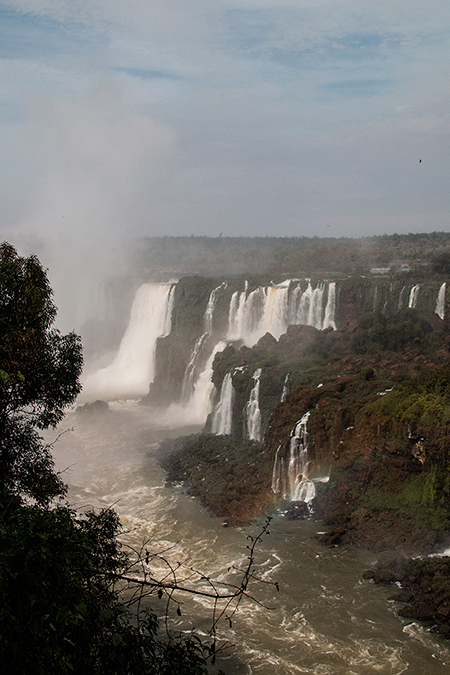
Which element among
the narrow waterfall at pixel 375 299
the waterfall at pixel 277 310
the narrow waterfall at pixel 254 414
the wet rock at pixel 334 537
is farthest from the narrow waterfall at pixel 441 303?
the wet rock at pixel 334 537

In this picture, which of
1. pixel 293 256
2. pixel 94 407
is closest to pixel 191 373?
pixel 94 407

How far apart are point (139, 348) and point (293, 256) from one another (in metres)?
26.1

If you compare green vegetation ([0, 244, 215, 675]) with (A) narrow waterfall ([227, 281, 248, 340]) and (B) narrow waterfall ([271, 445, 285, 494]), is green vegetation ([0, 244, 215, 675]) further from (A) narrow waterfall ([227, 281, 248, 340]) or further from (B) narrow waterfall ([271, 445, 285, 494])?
(A) narrow waterfall ([227, 281, 248, 340])

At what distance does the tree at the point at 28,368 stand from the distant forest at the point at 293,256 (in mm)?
30743

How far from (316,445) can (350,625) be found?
8.62 m

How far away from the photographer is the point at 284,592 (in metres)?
16.5

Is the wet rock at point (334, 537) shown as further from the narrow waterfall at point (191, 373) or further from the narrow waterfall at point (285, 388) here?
the narrow waterfall at point (191, 373)

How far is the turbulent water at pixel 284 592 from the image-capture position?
1331 cm

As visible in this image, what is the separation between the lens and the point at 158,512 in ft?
75.1

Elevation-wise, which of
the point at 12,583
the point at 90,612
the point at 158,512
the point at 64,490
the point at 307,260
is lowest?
the point at 158,512

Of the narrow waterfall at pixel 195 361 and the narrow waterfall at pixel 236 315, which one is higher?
the narrow waterfall at pixel 236 315

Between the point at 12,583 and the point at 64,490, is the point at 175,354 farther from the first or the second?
the point at 12,583

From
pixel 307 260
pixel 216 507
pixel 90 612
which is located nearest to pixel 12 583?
pixel 90 612

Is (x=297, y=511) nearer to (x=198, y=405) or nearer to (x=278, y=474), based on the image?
(x=278, y=474)
